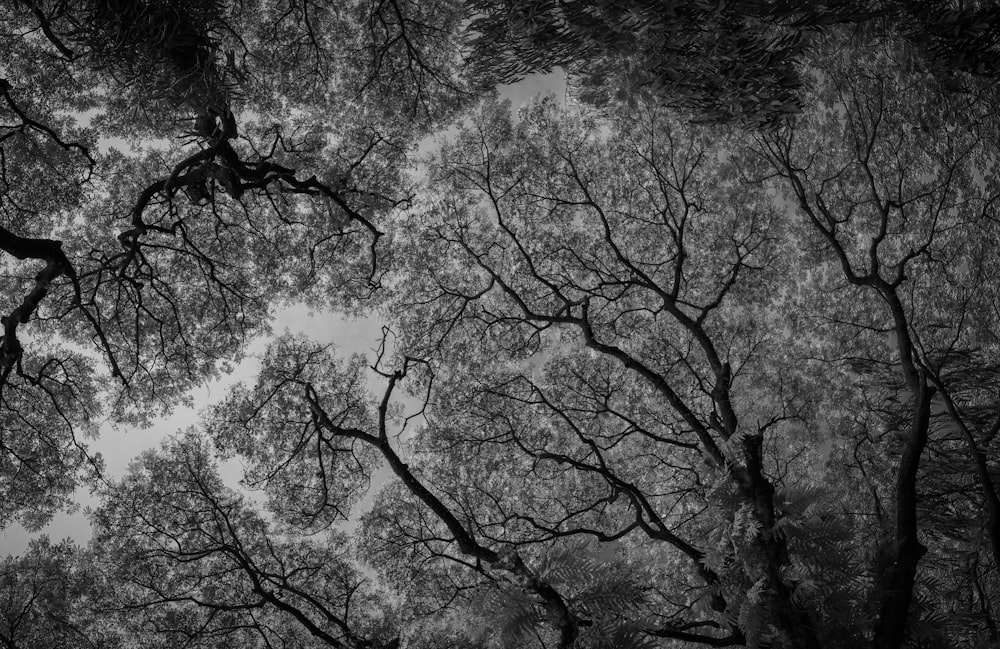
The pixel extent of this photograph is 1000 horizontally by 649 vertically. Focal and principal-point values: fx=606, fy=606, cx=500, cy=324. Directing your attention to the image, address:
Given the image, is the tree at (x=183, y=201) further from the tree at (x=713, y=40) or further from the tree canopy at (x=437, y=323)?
the tree at (x=713, y=40)

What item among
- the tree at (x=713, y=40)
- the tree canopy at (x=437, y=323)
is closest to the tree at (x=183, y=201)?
the tree canopy at (x=437, y=323)

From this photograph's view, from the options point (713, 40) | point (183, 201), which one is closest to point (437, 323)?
point (183, 201)

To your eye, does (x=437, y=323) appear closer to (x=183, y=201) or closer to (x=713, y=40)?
(x=183, y=201)

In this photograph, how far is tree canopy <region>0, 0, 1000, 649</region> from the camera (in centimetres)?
741

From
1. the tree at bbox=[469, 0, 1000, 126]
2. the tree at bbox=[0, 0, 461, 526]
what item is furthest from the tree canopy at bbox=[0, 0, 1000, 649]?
the tree at bbox=[469, 0, 1000, 126]

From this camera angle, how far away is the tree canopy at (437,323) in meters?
7.41

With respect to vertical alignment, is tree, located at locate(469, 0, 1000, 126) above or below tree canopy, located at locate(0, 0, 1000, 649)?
below

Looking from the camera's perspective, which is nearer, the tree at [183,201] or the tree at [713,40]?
the tree at [713,40]

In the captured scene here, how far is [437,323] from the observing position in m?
10.4

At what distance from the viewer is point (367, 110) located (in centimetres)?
881

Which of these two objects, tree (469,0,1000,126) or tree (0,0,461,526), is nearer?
tree (469,0,1000,126)

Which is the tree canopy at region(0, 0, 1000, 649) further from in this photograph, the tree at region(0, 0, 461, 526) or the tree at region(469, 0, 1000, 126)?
the tree at region(469, 0, 1000, 126)

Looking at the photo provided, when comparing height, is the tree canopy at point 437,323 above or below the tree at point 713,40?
above

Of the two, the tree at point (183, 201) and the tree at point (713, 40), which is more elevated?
the tree at point (183, 201)
